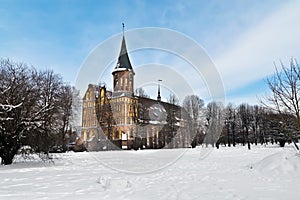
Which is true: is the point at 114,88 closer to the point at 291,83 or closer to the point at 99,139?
the point at 99,139

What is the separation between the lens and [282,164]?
30.6 ft

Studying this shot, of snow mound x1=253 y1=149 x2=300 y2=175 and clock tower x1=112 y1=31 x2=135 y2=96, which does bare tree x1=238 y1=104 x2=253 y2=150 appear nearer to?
clock tower x1=112 y1=31 x2=135 y2=96

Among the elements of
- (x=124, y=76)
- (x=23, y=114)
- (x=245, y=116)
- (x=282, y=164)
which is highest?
(x=124, y=76)

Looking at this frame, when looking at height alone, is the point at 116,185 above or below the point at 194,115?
below

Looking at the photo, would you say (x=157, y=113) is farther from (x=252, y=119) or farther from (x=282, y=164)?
(x=282, y=164)

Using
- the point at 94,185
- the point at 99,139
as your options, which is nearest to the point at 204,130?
the point at 99,139

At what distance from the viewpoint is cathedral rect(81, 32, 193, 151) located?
4597 cm

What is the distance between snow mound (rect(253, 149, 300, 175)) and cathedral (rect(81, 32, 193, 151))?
33.7 m

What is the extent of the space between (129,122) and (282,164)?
4120 centimetres

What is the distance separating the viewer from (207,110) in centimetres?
4556

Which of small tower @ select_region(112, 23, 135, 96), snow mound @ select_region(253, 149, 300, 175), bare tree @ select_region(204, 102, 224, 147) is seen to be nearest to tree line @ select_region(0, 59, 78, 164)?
snow mound @ select_region(253, 149, 300, 175)

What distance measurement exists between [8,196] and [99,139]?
133 ft

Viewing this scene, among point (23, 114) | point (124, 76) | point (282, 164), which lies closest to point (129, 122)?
point (124, 76)

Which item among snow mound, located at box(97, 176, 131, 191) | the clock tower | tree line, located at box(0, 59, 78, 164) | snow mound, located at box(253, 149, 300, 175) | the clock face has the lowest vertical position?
snow mound, located at box(97, 176, 131, 191)
